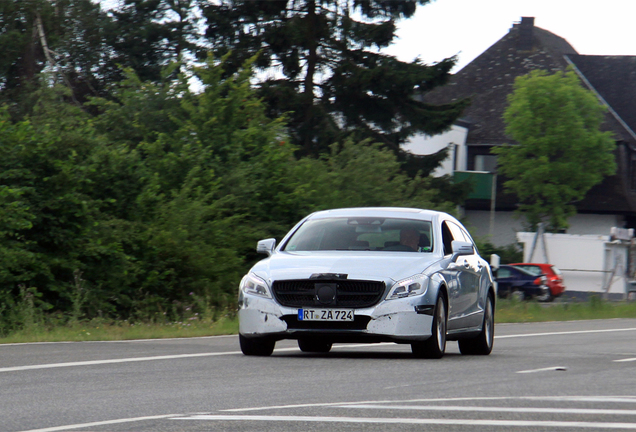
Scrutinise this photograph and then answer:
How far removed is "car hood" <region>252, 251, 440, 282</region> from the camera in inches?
471

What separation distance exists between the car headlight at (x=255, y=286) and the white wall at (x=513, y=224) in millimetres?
49889

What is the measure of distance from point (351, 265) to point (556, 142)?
45.4 m

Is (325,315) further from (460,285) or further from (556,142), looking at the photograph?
(556,142)

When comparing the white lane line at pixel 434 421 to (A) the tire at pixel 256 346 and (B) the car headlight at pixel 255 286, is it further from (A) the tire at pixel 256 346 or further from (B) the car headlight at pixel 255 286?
(A) the tire at pixel 256 346

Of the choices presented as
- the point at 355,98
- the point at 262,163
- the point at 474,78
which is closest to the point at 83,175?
the point at 262,163

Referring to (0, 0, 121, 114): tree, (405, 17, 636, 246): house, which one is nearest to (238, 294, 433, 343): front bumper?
(0, 0, 121, 114): tree

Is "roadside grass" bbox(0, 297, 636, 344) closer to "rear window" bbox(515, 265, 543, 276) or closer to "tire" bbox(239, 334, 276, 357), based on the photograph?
"tire" bbox(239, 334, 276, 357)

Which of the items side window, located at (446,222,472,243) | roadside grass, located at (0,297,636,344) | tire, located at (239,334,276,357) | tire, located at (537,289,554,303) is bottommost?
tire, located at (537,289,554,303)

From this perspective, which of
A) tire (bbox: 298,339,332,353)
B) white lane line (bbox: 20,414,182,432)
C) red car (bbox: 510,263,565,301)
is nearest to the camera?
white lane line (bbox: 20,414,182,432)

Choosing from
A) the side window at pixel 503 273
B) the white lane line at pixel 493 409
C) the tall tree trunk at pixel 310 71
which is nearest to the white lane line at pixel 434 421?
the white lane line at pixel 493 409

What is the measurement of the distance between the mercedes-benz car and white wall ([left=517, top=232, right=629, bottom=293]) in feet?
111

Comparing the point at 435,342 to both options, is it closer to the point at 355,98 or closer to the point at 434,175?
the point at 355,98

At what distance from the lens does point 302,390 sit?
919 cm

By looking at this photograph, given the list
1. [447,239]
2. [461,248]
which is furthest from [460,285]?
[447,239]
